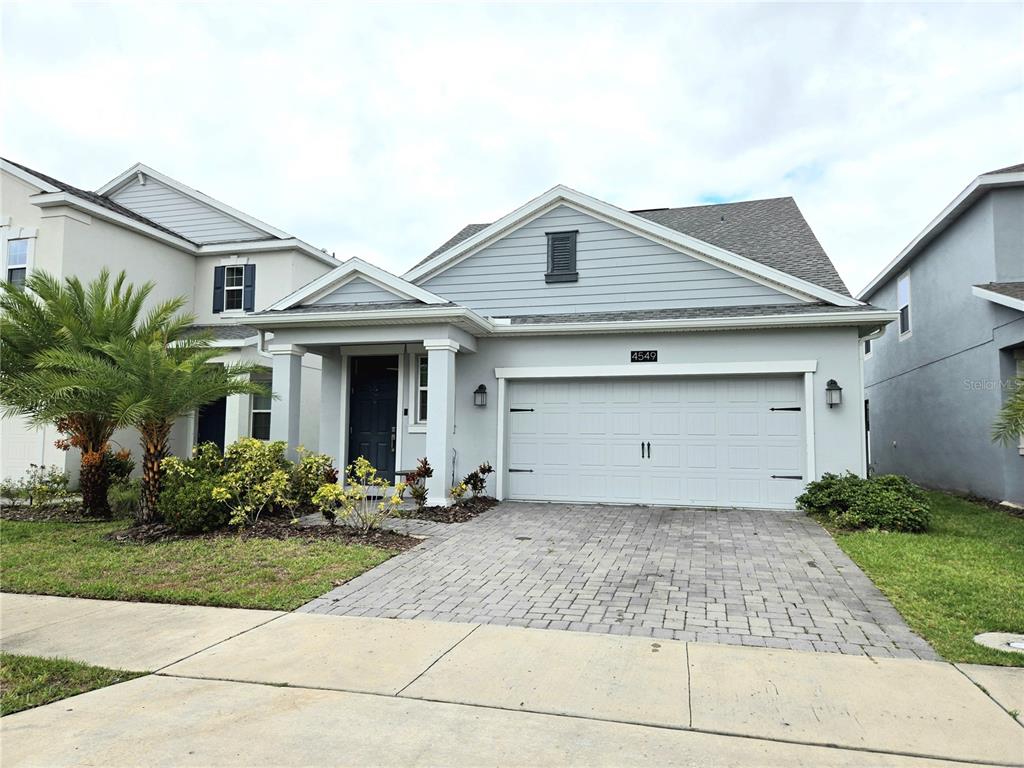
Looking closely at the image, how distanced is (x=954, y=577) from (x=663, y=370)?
5485mm

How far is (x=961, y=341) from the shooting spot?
12695mm

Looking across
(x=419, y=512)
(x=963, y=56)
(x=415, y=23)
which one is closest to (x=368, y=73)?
(x=415, y=23)

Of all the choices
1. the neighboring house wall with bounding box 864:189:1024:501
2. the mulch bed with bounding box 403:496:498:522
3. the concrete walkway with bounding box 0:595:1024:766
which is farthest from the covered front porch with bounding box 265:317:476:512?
the neighboring house wall with bounding box 864:189:1024:501

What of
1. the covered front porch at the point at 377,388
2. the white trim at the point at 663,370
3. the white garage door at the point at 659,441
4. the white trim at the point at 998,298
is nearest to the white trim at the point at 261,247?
the covered front porch at the point at 377,388

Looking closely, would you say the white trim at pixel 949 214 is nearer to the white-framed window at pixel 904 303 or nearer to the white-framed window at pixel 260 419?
the white-framed window at pixel 904 303

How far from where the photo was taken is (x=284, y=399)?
37.0 feet

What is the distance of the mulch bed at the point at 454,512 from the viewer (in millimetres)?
9625

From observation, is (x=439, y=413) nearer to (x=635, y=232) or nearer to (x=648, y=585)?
(x=635, y=232)

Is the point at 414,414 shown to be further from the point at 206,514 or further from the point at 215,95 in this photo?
the point at 215,95

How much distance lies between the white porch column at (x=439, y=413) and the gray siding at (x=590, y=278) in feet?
7.40

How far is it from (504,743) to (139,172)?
702 inches

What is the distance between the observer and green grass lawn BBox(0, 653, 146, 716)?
374cm

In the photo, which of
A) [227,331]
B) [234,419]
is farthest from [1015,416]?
[227,331]

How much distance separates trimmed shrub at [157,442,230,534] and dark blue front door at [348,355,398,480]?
3.27 meters
